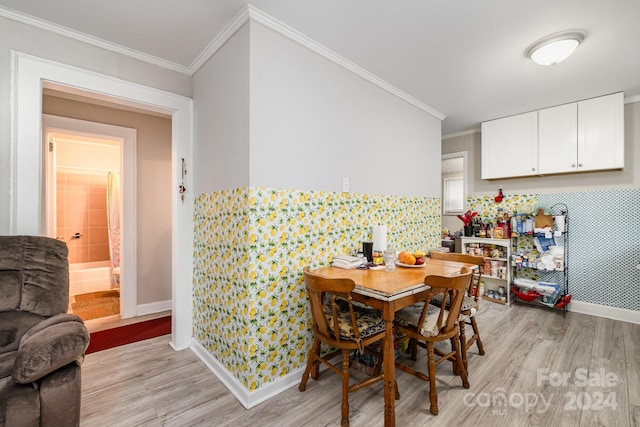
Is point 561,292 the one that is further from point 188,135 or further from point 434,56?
point 188,135

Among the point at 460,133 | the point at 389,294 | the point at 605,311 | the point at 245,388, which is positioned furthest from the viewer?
the point at 460,133

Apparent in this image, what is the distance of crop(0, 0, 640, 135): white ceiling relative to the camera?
1.77m

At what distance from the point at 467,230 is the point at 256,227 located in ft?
11.1

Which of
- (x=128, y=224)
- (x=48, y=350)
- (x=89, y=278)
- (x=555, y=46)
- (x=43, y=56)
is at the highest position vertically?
(x=555, y=46)

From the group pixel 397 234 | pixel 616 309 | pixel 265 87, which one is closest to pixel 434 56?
pixel 265 87

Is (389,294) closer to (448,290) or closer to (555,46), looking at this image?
(448,290)

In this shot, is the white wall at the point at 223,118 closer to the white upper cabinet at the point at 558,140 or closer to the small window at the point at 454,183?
the white upper cabinet at the point at 558,140

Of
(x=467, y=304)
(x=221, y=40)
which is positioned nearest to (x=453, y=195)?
(x=467, y=304)

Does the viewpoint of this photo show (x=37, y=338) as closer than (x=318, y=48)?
Yes

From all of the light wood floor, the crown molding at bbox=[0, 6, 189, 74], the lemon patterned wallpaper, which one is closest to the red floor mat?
the light wood floor

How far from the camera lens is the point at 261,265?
1.86 m

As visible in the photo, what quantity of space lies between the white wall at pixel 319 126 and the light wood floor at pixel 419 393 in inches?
57.7

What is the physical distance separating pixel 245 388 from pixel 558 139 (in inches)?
166

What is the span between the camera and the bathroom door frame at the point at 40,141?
6.07 ft
